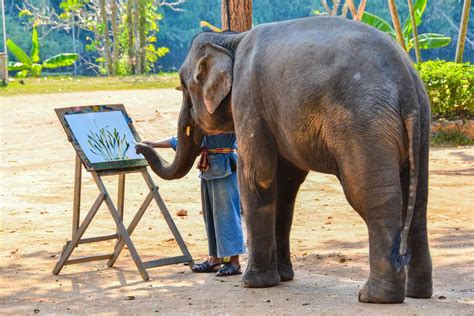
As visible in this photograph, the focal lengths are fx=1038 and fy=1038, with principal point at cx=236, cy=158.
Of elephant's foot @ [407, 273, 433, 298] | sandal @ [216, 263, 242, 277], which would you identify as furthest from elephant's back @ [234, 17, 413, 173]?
sandal @ [216, 263, 242, 277]

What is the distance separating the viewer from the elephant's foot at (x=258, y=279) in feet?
24.1

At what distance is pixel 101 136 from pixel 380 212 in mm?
2833

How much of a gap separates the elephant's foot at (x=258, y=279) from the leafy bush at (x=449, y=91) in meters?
10.1

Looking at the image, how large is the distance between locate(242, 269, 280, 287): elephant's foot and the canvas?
4.99ft

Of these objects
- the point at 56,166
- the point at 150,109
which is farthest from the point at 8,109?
the point at 56,166

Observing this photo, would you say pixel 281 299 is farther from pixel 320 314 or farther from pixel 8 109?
pixel 8 109

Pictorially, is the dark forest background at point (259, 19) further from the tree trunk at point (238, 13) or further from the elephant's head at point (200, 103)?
the elephant's head at point (200, 103)

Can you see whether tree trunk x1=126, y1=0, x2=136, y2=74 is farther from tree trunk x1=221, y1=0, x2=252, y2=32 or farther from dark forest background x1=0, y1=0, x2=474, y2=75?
tree trunk x1=221, y1=0, x2=252, y2=32

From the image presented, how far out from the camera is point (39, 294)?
748 centimetres

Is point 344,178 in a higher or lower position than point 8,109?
higher

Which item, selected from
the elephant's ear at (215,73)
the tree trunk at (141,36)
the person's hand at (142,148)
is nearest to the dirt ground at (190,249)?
the person's hand at (142,148)

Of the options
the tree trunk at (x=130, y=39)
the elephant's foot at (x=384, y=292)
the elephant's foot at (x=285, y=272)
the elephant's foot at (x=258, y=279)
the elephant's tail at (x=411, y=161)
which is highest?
the elephant's tail at (x=411, y=161)

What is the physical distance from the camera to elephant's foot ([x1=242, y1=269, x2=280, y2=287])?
7348 millimetres

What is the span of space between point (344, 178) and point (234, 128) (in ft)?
4.52
